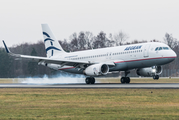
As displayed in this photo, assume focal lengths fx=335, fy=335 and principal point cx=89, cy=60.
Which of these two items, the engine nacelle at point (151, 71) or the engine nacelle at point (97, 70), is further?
the engine nacelle at point (151, 71)

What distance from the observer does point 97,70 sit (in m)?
40.7

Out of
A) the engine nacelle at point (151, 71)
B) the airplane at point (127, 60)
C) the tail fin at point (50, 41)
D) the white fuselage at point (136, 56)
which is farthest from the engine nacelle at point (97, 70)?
the tail fin at point (50, 41)

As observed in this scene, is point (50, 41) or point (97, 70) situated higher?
point (50, 41)

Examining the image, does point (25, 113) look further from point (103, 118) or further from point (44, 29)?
point (44, 29)

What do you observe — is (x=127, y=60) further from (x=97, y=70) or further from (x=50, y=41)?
(x=50, y=41)

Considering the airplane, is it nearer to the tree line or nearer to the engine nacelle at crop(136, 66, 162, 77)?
the engine nacelle at crop(136, 66, 162, 77)

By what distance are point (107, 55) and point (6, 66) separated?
7406 cm

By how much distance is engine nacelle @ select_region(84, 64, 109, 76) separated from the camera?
4075cm

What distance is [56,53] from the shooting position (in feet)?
173

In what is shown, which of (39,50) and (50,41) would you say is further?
(39,50)

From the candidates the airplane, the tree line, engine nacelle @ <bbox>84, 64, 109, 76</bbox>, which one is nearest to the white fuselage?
the airplane

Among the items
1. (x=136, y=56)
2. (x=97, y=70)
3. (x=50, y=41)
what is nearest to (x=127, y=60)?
(x=136, y=56)

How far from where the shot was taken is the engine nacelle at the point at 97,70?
40.8 meters

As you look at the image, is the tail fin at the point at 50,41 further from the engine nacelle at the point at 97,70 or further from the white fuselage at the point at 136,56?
the engine nacelle at the point at 97,70
